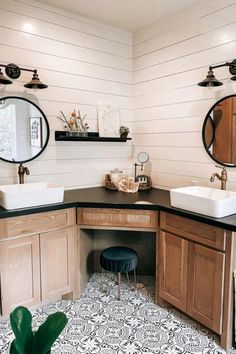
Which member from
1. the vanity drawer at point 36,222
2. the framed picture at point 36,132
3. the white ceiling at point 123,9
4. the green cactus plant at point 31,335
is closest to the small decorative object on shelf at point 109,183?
the vanity drawer at point 36,222

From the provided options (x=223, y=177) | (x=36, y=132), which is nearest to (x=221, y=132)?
(x=223, y=177)

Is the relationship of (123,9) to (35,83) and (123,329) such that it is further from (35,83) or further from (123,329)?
(123,329)

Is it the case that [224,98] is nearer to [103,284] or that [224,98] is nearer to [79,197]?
[79,197]

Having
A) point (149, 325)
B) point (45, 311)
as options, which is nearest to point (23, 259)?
point (45, 311)

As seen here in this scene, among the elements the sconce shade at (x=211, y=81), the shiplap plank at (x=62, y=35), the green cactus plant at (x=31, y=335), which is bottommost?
the green cactus plant at (x=31, y=335)

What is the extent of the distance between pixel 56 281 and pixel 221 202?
1.51 m

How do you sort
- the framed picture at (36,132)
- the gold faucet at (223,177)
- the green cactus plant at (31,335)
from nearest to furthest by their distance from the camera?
the green cactus plant at (31,335)
the gold faucet at (223,177)
the framed picture at (36,132)

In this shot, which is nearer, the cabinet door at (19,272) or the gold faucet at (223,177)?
the cabinet door at (19,272)

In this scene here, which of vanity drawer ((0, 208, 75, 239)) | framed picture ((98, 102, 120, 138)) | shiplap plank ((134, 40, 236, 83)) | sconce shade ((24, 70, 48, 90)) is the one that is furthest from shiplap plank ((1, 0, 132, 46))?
vanity drawer ((0, 208, 75, 239))

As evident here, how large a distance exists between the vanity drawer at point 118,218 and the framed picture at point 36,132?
79 cm

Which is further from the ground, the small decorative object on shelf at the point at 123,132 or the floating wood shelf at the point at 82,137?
the small decorative object on shelf at the point at 123,132

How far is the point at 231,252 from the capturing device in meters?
1.86

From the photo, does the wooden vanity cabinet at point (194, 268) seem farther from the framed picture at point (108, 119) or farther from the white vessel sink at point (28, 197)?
the framed picture at point (108, 119)

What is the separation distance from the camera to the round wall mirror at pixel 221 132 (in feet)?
7.85
